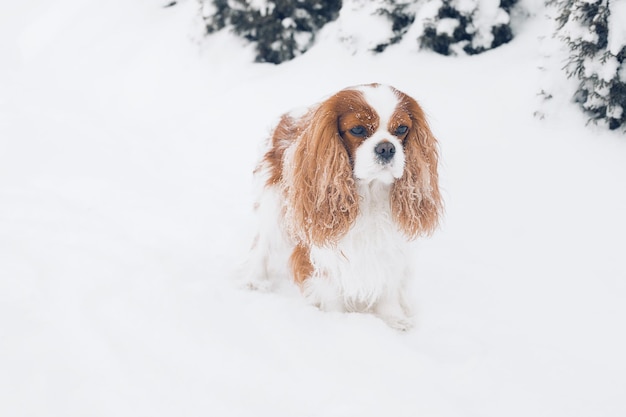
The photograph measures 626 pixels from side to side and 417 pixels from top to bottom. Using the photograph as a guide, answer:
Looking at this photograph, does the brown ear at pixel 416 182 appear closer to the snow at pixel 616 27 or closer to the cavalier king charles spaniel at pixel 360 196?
the cavalier king charles spaniel at pixel 360 196

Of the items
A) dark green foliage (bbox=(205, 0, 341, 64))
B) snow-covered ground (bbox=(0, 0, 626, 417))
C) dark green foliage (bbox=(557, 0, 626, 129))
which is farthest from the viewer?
dark green foliage (bbox=(205, 0, 341, 64))

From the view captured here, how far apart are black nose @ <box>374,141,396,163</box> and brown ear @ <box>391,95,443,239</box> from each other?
254 mm

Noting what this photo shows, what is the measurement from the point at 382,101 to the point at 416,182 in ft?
1.54

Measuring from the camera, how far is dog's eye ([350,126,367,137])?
2367 millimetres

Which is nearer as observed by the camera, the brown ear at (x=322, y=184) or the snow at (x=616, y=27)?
the brown ear at (x=322, y=184)

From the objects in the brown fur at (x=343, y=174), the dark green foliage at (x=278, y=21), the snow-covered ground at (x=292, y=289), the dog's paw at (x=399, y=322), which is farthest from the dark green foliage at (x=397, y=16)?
the dog's paw at (x=399, y=322)

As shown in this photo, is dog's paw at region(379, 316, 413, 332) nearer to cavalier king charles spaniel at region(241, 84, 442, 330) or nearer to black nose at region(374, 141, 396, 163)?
cavalier king charles spaniel at region(241, 84, 442, 330)

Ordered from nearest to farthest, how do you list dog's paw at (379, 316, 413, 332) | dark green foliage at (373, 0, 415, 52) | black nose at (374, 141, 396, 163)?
black nose at (374, 141, 396, 163)
dog's paw at (379, 316, 413, 332)
dark green foliage at (373, 0, 415, 52)

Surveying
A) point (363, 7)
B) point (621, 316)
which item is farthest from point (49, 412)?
point (363, 7)

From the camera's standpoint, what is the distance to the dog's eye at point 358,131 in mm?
2367

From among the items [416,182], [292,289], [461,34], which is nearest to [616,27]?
[461,34]

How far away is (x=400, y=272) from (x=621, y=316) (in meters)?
1.17

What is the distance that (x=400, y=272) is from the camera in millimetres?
2750

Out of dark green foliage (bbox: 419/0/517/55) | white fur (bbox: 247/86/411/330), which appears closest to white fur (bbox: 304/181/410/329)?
white fur (bbox: 247/86/411/330)
